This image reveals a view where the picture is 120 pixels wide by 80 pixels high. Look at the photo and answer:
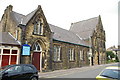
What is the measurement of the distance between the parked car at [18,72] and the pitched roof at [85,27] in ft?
78.4

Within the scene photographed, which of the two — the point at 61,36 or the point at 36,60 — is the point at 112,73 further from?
the point at 61,36

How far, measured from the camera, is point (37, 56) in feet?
55.8

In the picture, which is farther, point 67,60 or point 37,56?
point 67,60

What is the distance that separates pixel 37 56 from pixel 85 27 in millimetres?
22216

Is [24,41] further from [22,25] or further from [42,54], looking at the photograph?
[42,54]

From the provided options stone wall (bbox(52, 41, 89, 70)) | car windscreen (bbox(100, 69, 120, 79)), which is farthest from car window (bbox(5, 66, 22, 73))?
stone wall (bbox(52, 41, 89, 70))

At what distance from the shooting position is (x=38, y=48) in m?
17.3

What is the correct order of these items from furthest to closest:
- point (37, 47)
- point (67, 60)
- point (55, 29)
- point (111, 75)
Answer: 1. point (55, 29)
2. point (67, 60)
3. point (37, 47)
4. point (111, 75)

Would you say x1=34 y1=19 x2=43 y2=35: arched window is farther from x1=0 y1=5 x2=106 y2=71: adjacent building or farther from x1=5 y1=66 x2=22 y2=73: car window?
x1=5 y1=66 x2=22 y2=73: car window

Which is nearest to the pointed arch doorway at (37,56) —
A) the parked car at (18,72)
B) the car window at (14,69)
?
the parked car at (18,72)

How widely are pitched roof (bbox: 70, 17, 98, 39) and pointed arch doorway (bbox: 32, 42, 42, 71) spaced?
16.9 m

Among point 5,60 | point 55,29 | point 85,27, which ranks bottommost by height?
point 5,60

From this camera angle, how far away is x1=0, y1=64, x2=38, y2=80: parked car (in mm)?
7422

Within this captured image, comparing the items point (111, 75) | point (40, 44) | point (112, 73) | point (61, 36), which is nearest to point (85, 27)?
point (61, 36)
